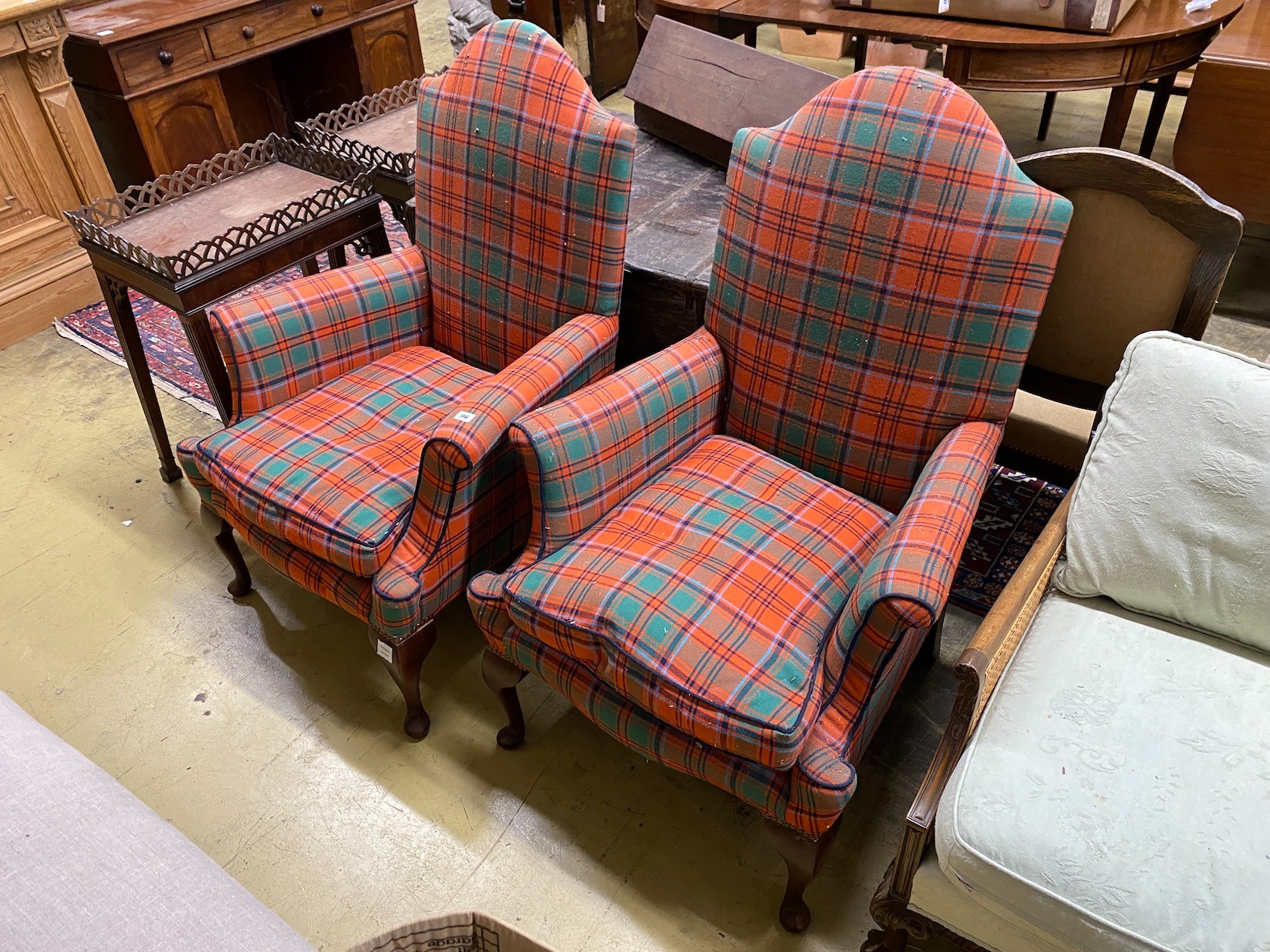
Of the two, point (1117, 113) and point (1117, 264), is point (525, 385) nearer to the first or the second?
point (1117, 264)

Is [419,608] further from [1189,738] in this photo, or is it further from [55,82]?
[55,82]

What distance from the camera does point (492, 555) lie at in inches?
68.2

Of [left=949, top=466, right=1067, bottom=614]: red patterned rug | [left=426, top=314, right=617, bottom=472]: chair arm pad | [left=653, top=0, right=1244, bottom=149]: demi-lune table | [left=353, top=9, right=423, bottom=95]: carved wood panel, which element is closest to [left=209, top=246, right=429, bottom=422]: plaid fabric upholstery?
[left=426, top=314, right=617, bottom=472]: chair arm pad

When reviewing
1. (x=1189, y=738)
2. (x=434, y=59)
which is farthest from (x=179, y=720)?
(x=434, y=59)

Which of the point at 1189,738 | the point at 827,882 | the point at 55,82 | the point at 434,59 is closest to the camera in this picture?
the point at 1189,738

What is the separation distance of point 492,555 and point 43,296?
85.6 inches

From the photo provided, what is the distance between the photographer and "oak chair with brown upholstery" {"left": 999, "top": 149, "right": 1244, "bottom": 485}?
1.35 m

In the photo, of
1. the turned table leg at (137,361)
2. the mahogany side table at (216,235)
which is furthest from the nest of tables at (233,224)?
the turned table leg at (137,361)

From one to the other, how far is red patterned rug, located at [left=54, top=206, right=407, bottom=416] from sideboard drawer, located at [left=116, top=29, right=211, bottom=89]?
0.70m

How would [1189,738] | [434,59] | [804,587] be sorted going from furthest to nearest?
1. [434,59]
2. [804,587]
3. [1189,738]

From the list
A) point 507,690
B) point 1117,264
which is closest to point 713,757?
point 507,690

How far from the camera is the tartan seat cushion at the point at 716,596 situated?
1255mm

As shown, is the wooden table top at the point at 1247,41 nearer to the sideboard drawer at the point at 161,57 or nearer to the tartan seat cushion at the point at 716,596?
the tartan seat cushion at the point at 716,596

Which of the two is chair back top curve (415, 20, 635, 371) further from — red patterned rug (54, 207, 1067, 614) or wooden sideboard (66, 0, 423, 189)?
wooden sideboard (66, 0, 423, 189)
